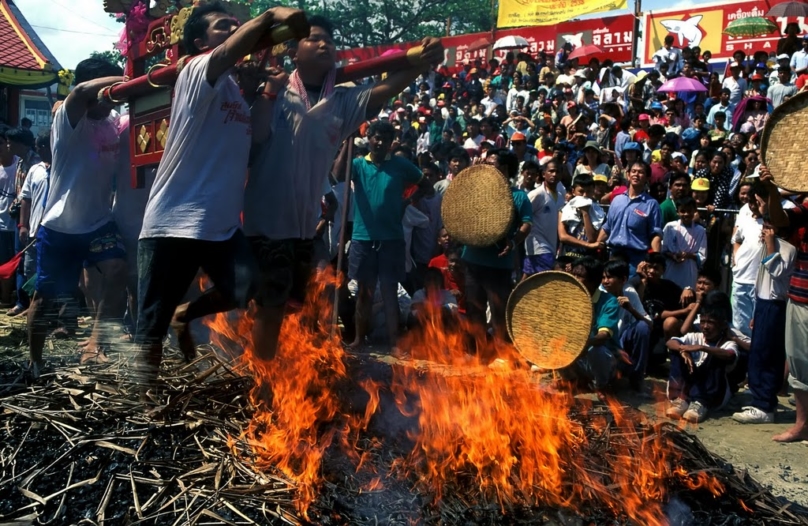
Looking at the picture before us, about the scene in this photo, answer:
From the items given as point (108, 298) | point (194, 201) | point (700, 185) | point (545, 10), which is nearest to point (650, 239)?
point (700, 185)

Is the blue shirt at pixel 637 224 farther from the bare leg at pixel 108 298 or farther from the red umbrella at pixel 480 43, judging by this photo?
the red umbrella at pixel 480 43

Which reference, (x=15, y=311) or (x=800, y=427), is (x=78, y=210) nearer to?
(x=15, y=311)

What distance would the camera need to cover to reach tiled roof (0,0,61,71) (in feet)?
52.7

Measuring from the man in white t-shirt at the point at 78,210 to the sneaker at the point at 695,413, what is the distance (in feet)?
13.4

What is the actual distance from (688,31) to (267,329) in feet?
52.6

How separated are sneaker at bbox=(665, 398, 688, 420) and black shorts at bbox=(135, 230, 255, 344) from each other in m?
3.49

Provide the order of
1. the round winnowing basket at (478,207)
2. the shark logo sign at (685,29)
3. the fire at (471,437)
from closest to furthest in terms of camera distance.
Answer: the fire at (471,437), the round winnowing basket at (478,207), the shark logo sign at (685,29)

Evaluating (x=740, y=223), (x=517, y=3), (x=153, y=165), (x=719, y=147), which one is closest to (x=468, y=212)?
(x=740, y=223)

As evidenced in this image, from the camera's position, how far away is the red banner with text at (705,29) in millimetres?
16578

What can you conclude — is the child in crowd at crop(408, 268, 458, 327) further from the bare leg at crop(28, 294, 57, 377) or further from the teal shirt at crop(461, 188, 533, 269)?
the bare leg at crop(28, 294, 57, 377)

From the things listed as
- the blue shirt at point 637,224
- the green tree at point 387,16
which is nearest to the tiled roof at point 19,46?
the green tree at point 387,16

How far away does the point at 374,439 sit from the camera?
3.76m

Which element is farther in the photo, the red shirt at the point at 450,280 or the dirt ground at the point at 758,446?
the red shirt at the point at 450,280

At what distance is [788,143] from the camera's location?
16.2ft
